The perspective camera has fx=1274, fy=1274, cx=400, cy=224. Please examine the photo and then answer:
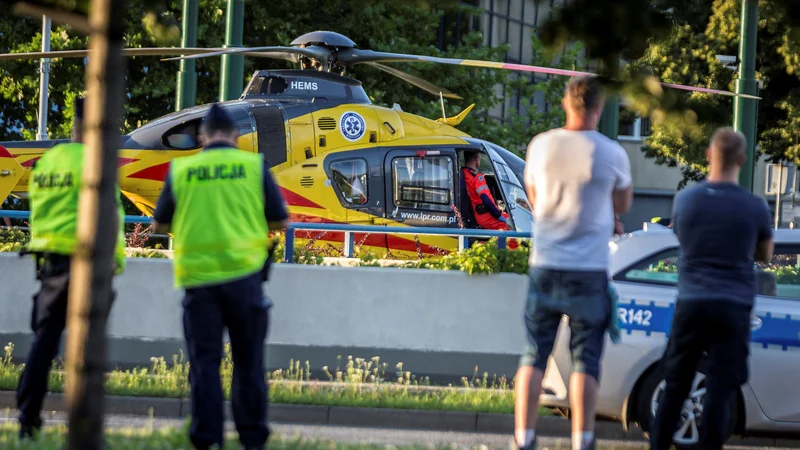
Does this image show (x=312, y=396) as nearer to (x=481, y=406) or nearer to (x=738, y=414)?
(x=481, y=406)

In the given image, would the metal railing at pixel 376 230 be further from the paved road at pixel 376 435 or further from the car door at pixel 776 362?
the car door at pixel 776 362

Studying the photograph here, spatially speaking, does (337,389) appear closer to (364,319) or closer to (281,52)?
(364,319)

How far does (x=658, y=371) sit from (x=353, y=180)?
32.8 ft

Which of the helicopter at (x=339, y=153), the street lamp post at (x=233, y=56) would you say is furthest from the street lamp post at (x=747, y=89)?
the street lamp post at (x=233, y=56)

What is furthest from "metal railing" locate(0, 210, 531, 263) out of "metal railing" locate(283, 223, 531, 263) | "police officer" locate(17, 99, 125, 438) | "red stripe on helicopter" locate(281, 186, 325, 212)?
"red stripe on helicopter" locate(281, 186, 325, 212)

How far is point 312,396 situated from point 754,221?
3845mm

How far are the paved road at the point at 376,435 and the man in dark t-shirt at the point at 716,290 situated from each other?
1.72m

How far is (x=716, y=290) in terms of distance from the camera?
6129mm

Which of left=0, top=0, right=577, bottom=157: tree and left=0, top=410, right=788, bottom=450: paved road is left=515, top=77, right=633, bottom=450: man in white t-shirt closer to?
left=0, top=410, right=788, bottom=450: paved road

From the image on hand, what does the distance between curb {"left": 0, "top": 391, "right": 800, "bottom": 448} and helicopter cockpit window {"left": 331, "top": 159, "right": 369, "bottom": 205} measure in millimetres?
8408

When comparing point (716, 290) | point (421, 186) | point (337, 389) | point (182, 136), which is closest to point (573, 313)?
point (716, 290)

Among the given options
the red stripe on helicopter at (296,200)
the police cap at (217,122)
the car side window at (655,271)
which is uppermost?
the police cap at (217,122)

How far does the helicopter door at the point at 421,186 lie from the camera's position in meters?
17.3

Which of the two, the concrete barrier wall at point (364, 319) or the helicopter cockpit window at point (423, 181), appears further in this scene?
the helicopter cockpit window at point (423, 181)
